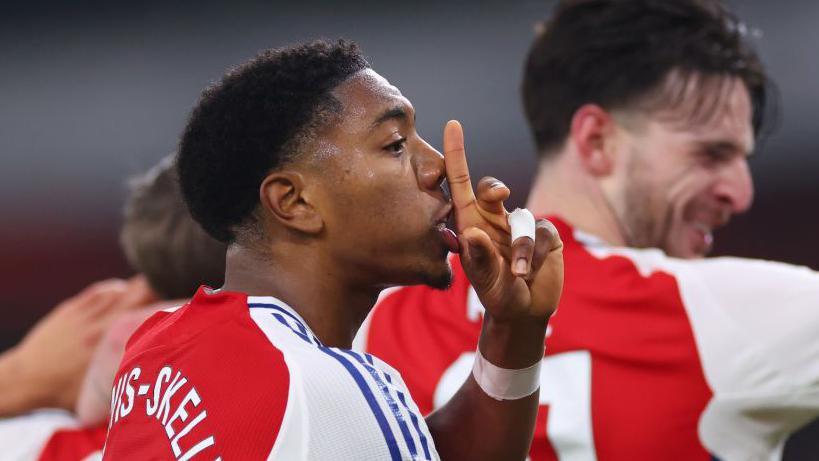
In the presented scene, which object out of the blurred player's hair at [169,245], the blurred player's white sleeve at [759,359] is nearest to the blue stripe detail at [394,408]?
the blurred player's white sleeve at [759,359]

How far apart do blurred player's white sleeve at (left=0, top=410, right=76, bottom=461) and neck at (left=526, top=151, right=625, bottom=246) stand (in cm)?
113

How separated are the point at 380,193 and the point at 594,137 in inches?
50.6

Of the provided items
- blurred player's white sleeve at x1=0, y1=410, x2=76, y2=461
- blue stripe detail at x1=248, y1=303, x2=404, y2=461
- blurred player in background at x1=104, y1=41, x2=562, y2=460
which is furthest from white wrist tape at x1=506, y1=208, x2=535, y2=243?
blurred player's white sleeve at x1=0, y1=410, x2=76, y2=461

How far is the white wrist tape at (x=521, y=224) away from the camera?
1.41 metres

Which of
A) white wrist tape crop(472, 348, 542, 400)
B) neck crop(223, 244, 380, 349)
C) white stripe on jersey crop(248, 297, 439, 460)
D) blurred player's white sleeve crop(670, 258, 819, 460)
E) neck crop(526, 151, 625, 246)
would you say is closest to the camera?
white stripe on jersey crop(248, 297, 439, 460)

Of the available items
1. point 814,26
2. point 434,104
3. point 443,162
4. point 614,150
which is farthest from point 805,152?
point 443,162

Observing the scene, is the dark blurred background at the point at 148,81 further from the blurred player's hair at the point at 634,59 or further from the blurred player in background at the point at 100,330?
the blurred player in background at the point at 100,330

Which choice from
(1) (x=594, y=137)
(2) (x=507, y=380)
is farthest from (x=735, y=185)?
(2) (x=507, y=380)

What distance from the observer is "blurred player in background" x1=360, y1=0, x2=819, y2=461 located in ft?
6.93

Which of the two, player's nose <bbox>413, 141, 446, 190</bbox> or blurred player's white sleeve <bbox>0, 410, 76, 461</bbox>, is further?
blurred player's white sleeve <bbox>0, 410, 76, 461</bbox>

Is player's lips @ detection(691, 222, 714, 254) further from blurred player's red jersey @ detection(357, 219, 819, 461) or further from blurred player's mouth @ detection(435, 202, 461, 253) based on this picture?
blurred player's mouth @ detection(435, 202, 461, 253)

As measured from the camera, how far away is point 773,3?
5.73 m

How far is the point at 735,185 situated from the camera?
2.62 metres

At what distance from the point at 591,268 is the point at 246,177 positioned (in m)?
1.01
